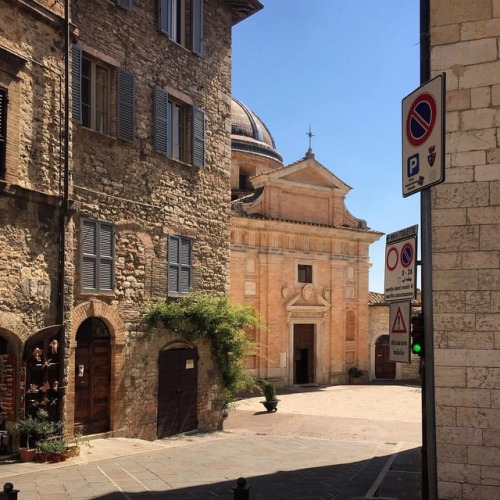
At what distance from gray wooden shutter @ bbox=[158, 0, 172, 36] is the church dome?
20.7 metres

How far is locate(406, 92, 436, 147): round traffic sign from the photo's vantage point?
510 cm

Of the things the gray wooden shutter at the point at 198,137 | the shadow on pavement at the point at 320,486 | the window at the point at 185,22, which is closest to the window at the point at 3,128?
the window at the point at 185,22

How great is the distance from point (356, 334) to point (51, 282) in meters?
23.1

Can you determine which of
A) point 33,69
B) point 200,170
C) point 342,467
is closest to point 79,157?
point 33,69

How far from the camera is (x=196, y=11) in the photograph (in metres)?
14.5

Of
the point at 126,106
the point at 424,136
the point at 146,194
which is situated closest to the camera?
the point at 424,136

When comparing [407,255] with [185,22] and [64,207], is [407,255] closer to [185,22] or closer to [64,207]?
[64,207]

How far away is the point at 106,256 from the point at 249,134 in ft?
84.5

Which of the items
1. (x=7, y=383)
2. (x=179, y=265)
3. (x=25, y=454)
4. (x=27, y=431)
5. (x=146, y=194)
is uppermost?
(x=146, y=194)

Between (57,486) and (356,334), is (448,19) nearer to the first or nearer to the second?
(57,486)

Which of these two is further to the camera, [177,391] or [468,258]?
[177,391]

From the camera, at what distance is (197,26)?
1457cm

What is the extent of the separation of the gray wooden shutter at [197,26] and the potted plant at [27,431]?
A: 8912mm

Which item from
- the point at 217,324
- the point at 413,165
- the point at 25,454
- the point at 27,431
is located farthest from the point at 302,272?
the point at 413,165
